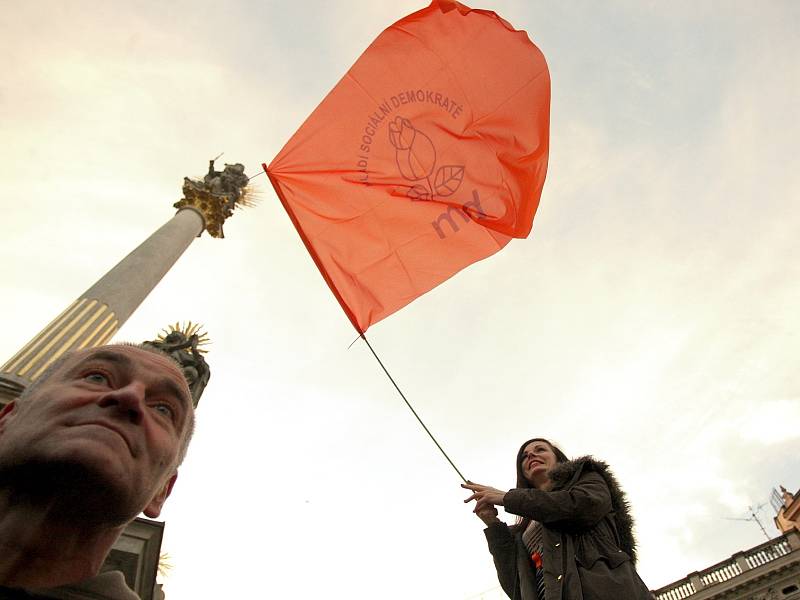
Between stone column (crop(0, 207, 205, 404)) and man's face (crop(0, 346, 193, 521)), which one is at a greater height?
stone column (crop(0, 207, 205, 404))

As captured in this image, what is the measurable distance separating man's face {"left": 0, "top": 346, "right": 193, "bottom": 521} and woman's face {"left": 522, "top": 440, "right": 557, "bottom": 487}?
2.55m

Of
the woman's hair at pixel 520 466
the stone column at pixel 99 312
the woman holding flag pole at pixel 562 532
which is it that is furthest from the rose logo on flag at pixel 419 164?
the stone column at pixel 99 312

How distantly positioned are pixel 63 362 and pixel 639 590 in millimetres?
3047

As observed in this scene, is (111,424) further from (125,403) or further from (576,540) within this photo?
(576,540)

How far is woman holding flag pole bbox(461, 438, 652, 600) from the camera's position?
2900 mm

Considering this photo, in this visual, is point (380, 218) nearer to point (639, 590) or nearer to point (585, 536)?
point (585, 536)

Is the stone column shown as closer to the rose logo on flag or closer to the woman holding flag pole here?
the rose logo on flag

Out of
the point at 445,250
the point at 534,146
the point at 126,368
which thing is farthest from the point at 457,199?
the point at 126,368

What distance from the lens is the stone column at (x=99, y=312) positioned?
7.43 meters

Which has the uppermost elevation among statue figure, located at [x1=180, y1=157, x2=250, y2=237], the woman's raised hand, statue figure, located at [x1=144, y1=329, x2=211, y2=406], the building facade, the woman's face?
statue figure, located at [x1=180, y1=157, x2=250, y2=237]

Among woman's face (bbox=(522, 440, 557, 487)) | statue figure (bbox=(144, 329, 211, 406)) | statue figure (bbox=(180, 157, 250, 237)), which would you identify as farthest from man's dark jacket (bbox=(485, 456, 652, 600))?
statue figure (bbox=(180, 157, 250, 237))

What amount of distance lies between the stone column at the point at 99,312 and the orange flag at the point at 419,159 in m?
3.92

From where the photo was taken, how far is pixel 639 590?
2.85m

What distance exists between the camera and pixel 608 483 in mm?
3551
